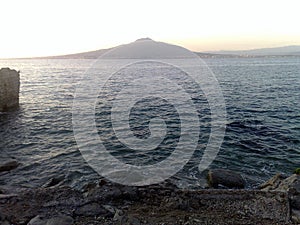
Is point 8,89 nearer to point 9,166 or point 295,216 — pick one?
point 9,166

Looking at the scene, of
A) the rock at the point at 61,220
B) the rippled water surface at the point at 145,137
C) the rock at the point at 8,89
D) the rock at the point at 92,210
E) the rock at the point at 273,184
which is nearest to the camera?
the rock at the point at 61,220

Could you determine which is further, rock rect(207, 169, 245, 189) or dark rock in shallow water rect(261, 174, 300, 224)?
rock rect(207, 169, 245, 189)

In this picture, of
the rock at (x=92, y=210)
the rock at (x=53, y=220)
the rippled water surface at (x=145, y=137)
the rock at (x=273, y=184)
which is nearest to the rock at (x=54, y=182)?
the rippled water surface at (x=145, y=137)

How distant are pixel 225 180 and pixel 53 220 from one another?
9.88 metres

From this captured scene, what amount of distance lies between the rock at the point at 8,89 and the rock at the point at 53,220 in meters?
30.9

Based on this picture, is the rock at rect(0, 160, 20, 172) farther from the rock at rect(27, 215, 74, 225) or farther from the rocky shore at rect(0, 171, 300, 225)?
the rock at rect(27, 215, 74, 225)

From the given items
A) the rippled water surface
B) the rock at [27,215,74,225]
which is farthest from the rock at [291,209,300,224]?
the rock at [27,215,74,225]

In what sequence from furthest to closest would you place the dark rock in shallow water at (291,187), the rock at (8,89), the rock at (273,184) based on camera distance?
the rock at (8,89)
the rock at (273,184)
the dark rock in shallow water at (291,187)

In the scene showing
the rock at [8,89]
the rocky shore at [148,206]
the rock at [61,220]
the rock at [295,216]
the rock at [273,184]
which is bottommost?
the rock at [273,184]

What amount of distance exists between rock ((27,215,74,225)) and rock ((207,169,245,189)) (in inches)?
349

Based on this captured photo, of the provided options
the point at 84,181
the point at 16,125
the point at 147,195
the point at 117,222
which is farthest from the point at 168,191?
the point at 16,125

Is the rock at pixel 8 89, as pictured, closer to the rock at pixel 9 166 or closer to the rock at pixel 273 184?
the rock at pixel 9 166

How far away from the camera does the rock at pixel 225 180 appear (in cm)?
1609

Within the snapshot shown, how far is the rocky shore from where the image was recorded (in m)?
10.4
